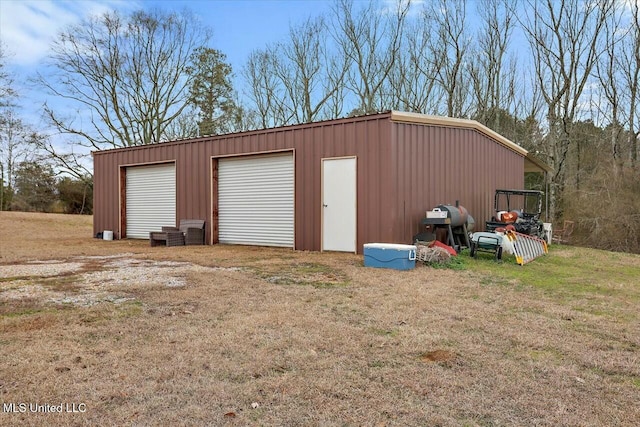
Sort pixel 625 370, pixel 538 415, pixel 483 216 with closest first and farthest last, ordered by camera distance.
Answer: pixel 538 415 → pixel 625 370 → pixel 483 216

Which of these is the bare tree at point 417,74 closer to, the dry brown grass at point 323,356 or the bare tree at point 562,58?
the bare tree at point 562,58

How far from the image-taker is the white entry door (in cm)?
845

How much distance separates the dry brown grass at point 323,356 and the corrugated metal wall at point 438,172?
3411mm

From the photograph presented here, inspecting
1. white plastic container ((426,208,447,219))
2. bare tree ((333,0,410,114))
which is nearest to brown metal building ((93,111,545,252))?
white plastic container ((426,208,447,219))

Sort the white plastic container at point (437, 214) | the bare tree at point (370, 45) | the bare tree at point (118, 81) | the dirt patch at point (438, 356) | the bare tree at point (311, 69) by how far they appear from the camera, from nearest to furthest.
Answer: the dirt patch at point (438, 356)
the white plastic container at point (437, 214)
the bare tree at point (370, 45)
the bare tree at point (118, 81)
the bare tree at point (311, 69)

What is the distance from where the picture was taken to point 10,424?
185 cm

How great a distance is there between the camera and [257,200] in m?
10.1

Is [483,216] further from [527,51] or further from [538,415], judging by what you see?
[527,51]

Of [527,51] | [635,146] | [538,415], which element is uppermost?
[527,51]

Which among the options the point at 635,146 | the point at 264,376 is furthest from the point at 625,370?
the point at 635,146

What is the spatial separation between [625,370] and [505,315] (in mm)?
1275

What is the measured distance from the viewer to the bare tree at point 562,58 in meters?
17.6

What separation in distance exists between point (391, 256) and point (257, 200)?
184 inches

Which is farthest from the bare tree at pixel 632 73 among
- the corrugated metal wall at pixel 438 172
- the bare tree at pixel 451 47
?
the corrugated metal wall at pixel 438 172
